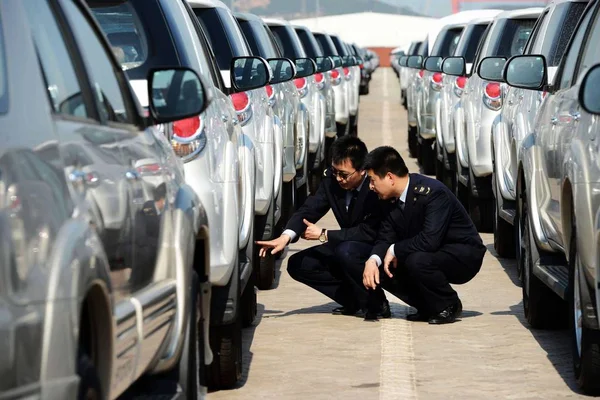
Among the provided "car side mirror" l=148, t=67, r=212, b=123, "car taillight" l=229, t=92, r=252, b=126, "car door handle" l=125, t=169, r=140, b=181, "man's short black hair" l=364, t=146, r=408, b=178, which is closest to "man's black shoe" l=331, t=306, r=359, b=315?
"man's short black hair" l=364, t=146, r=408, b=178

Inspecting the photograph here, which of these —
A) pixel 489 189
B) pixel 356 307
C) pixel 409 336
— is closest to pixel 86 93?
pixel 409 336

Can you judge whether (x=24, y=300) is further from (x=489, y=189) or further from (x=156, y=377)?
(x=489, y=189)

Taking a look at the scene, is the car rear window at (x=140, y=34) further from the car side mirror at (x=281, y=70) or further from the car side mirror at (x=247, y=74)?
the car side mirror at (x=281, y=70)

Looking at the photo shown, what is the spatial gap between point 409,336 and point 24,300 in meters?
5.83

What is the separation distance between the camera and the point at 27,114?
3.87 metres

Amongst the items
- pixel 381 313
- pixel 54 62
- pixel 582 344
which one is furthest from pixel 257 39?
pixel 54 62

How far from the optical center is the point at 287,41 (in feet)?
62.1

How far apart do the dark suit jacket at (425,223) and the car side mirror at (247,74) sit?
120cm

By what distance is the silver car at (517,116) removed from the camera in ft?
35.2

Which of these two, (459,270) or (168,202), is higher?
(168,202)

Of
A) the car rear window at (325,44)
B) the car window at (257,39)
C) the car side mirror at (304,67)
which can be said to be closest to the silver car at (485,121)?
the car window at (257,39)

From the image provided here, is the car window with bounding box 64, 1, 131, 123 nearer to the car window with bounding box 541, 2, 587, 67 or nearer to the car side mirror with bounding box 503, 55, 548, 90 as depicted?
the car side mirror with bounding box 503, 55, 548, 90

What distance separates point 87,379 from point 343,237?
602 cm

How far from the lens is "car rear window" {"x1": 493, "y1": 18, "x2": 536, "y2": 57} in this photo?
15.1 meters
